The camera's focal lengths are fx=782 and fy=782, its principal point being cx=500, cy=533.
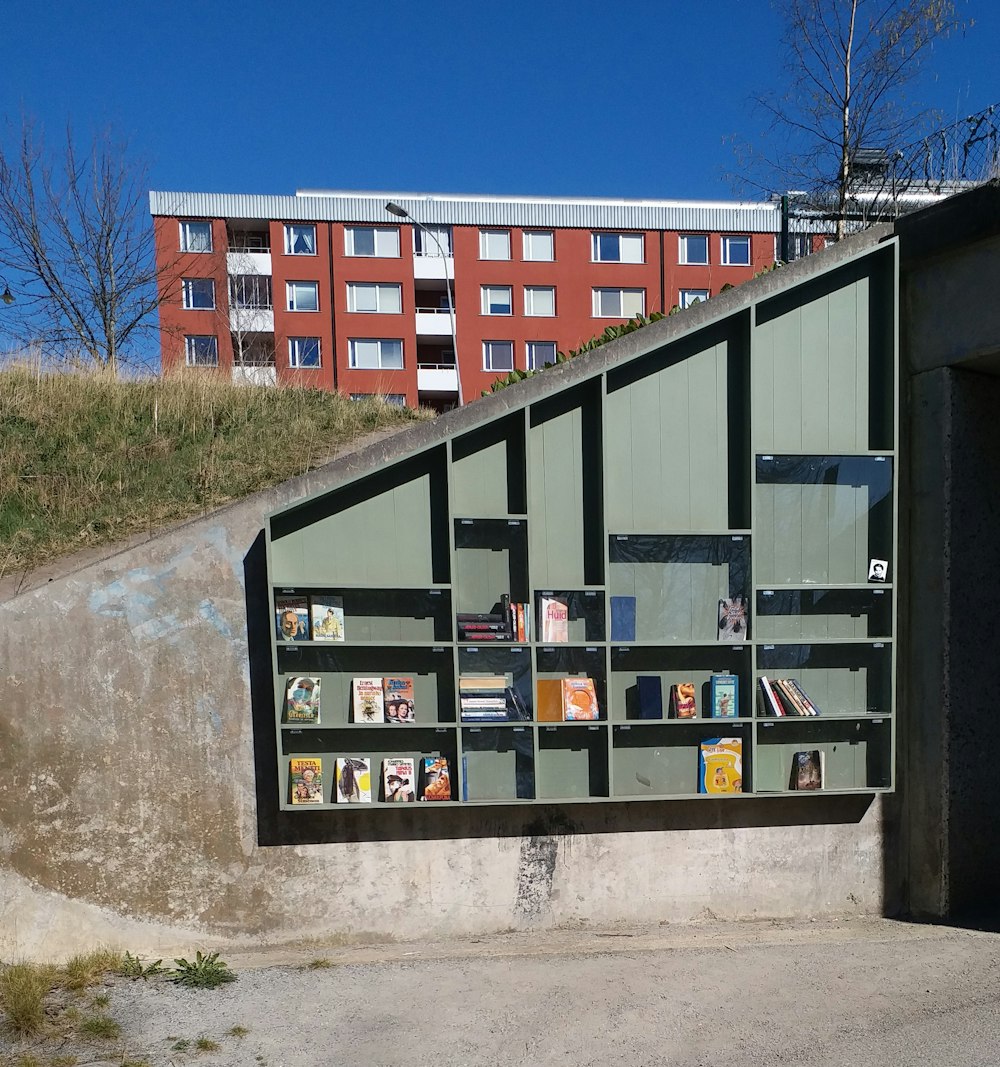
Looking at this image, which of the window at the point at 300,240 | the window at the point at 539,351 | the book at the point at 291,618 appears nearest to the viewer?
the book at the point at 291,618

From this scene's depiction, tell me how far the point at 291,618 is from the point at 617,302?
33.1 m

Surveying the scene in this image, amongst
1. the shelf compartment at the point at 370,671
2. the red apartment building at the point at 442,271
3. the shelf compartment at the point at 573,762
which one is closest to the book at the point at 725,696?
the shelf compartment at the point at 573,762

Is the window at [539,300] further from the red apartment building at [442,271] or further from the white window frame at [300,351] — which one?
the white window frame at [300,351]

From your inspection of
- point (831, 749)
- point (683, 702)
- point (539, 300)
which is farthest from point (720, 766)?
point (539, 300)

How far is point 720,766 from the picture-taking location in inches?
222

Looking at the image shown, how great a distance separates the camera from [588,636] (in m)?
5.56

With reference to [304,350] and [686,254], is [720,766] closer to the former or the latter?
[304,350]

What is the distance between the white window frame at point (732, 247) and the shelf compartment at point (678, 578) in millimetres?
33375

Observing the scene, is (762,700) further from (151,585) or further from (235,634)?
(151,585)

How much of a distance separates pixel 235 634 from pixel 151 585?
626mm

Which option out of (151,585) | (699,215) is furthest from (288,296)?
(151,585)

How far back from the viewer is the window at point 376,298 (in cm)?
3428

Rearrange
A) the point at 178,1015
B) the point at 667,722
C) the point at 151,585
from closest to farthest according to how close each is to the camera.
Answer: the point at 178,1015 → the point at 151,585 → the point at 667,722

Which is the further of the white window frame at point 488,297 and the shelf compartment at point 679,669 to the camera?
the white window frame at point 488,297
